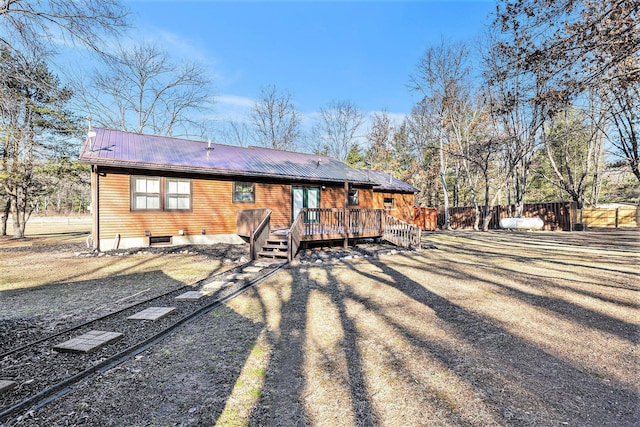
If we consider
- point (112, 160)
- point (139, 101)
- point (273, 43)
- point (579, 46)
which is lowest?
point (112, 160)

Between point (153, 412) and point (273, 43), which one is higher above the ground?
point (273, 43)

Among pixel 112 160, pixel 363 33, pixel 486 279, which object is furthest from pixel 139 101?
pixel 486 279

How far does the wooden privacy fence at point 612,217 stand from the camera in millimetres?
19906

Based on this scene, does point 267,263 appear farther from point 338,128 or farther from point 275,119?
point 338,128

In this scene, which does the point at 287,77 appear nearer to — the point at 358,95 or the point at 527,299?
the point at 358,95

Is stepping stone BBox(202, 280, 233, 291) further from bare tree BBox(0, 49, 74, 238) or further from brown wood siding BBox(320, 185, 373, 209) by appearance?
bare tree BBox(0, 49, 74, 238)

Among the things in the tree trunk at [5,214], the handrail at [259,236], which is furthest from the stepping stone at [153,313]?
the tree trunk at [5,214]

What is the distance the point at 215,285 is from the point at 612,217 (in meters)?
27.0

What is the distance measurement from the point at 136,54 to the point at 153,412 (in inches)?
1015

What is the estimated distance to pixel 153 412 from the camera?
2.08 metres

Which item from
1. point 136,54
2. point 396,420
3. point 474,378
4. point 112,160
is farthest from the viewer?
point 136,54

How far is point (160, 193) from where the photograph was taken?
405 inches

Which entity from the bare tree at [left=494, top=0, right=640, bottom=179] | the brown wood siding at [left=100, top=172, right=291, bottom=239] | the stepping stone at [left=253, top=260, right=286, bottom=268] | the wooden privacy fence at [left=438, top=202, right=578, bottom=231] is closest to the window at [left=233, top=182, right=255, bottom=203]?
the brown wood siding at [left=100, top=172, right=291, bottom=239]

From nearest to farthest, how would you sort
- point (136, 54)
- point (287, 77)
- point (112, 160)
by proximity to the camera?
point (112, 160)
point (136, 54)
point (287, 77)
